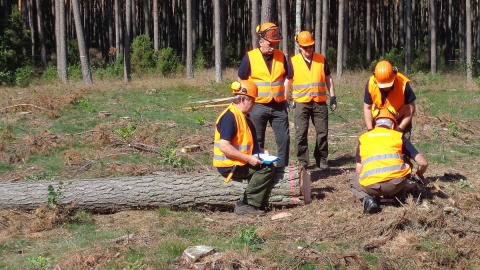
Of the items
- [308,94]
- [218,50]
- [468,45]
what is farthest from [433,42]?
[308,94]

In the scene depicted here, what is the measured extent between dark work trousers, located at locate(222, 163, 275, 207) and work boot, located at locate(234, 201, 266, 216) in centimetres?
5

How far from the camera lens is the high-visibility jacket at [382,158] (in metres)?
6.88

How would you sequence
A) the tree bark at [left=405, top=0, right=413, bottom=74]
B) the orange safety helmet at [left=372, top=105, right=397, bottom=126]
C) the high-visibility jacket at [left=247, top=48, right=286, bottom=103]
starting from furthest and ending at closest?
the tree bark at [left=405, top=0, right=413, bottom=74] < the high-visibility jacket at [left=247, top=48, right=286, bottom=103] < the orange safety helmet at [left=372, top=105, right=397, bottom=126]

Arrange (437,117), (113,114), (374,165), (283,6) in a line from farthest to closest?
(283,6), (113,114), (437,117), (374,165)

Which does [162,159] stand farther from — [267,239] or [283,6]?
[283,6]

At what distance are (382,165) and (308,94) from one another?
2878 mm

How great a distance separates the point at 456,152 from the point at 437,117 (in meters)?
2.59

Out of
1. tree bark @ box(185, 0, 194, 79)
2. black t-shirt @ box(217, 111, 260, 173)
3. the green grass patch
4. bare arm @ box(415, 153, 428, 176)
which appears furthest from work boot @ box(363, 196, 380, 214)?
tree bark @ box(185, 0, 194, 79)

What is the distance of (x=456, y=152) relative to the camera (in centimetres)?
1088

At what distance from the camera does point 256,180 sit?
290 inches

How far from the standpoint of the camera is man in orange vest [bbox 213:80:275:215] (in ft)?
23.3

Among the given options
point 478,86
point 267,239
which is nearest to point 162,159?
point 267,239

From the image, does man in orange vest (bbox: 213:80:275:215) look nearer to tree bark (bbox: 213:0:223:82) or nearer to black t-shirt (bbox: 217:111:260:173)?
black t-shirt (bbox: 217:111:260:173)

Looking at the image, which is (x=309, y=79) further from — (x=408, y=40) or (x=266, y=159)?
(x=408, y=40)
